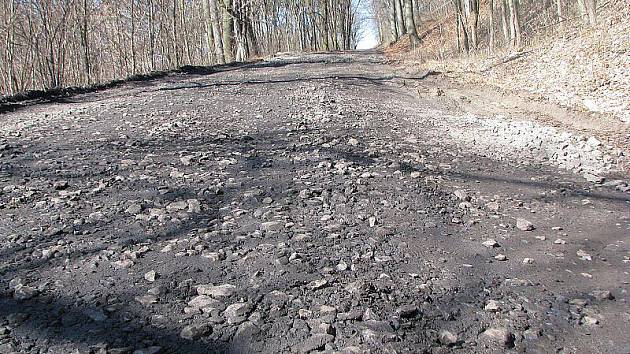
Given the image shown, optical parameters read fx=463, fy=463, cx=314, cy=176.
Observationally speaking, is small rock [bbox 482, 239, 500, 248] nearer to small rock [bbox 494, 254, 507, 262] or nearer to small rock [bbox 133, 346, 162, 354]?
small rock [bbox 494, 254, 507, 262]

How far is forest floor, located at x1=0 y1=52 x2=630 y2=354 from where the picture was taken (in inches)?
73.3

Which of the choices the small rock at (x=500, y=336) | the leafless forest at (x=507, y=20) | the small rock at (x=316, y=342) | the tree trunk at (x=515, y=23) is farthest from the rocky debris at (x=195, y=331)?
the tree trunk at (x=515, y=23)

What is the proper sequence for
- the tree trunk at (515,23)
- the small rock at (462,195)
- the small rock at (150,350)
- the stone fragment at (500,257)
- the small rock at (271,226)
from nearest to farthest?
the small rock at (150,350) < the stone fragment at (500,257) < the small rock at (271,226) < the small rock at (462,195) < the tree trunk at (515,23)

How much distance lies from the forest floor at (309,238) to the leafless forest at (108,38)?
604 cm

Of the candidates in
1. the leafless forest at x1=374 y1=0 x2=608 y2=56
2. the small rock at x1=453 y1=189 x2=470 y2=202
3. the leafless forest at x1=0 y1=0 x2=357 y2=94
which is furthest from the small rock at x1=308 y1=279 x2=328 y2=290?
the leafless forest at x1=374 y1=0 x2=608 y2=56

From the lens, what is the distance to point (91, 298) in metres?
2.05

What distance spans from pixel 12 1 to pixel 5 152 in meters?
8.77

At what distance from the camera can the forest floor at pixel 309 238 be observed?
1862 mm

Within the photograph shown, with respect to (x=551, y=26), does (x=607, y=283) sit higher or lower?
lower

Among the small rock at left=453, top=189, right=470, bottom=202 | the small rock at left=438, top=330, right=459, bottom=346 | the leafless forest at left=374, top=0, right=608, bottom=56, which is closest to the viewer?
the small rock at left=438, top=330, right=459, bottom=346

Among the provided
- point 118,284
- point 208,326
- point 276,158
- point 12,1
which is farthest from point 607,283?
point 12,1

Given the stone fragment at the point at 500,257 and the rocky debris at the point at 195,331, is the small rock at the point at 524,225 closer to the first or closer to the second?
the stone fragment at the point at 500,257

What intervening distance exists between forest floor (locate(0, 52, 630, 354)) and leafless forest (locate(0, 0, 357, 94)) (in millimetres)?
6038

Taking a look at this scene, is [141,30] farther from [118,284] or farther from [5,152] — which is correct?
[118,284]
